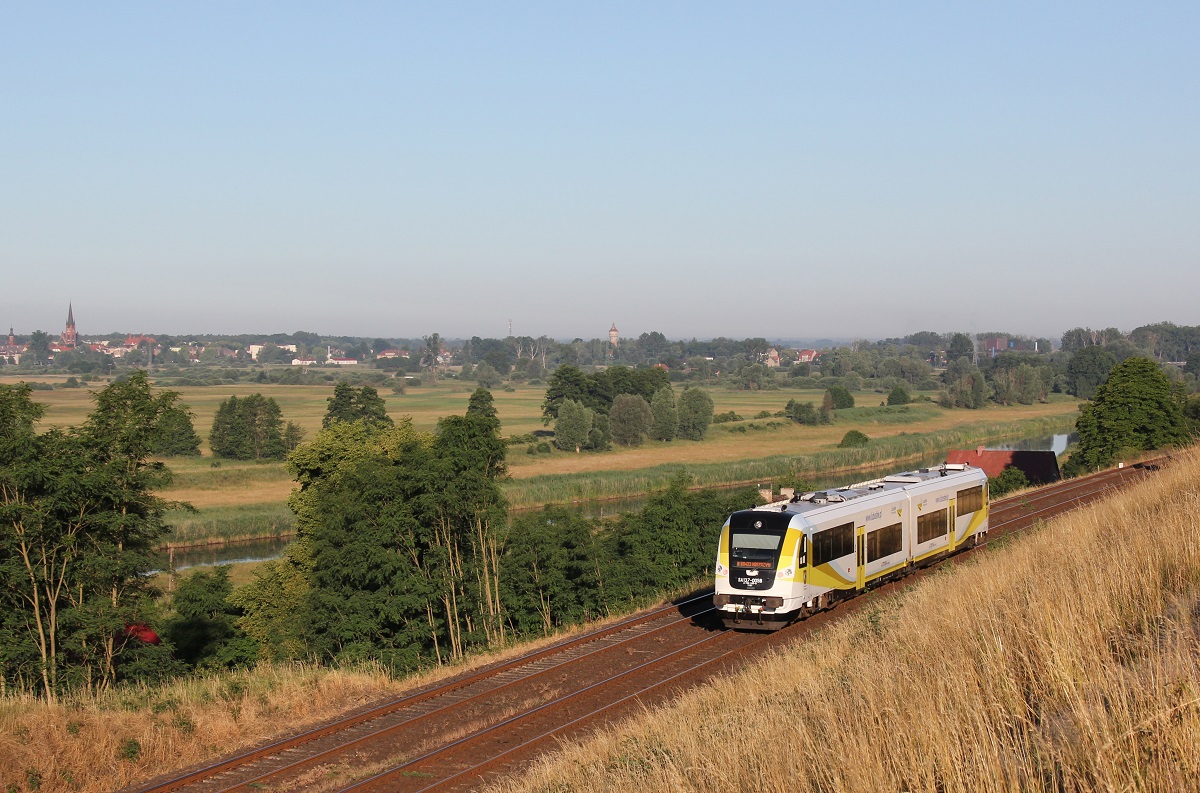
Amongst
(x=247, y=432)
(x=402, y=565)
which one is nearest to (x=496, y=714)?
(x=402, y=565)

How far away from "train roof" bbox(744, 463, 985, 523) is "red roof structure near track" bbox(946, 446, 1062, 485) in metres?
30.2

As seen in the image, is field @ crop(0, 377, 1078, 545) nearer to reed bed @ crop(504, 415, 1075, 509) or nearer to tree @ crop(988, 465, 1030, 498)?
reed bed @ crop(504, 415, 1075, 509)

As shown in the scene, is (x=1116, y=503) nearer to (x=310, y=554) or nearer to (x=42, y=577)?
(x=42, y=577)

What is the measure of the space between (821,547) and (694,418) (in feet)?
307

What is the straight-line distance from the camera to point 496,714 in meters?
15.9

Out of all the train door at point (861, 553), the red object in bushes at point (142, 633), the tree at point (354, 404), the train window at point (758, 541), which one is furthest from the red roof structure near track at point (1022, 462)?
the tree at point (354, 404)

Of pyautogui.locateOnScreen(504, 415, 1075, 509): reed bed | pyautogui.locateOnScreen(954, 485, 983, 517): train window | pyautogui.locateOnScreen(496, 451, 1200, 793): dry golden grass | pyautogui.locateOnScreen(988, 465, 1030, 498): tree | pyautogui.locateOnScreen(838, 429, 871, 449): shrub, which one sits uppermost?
pyautogui.locateOnScreen(496, 451, 1200, 793): dry golden grass

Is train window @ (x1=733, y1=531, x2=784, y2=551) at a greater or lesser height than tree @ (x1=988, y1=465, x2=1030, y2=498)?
greater

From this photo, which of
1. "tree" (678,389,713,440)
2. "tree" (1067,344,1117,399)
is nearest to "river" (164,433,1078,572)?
"tree" (678,389,713,440)

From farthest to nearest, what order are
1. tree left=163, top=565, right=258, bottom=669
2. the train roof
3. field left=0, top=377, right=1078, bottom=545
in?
field left=0, top=377, right=1078, bottom=545
tree left=163, top=565, right=258, bottom=669
the train roof

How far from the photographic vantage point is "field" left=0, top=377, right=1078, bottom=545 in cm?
6794

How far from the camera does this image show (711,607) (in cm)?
2364

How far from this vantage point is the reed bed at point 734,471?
71750 mm

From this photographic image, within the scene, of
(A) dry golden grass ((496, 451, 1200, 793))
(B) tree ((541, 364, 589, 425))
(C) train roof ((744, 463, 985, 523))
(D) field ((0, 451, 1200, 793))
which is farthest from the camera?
(B) tree ((541, 364, 589, 425))
